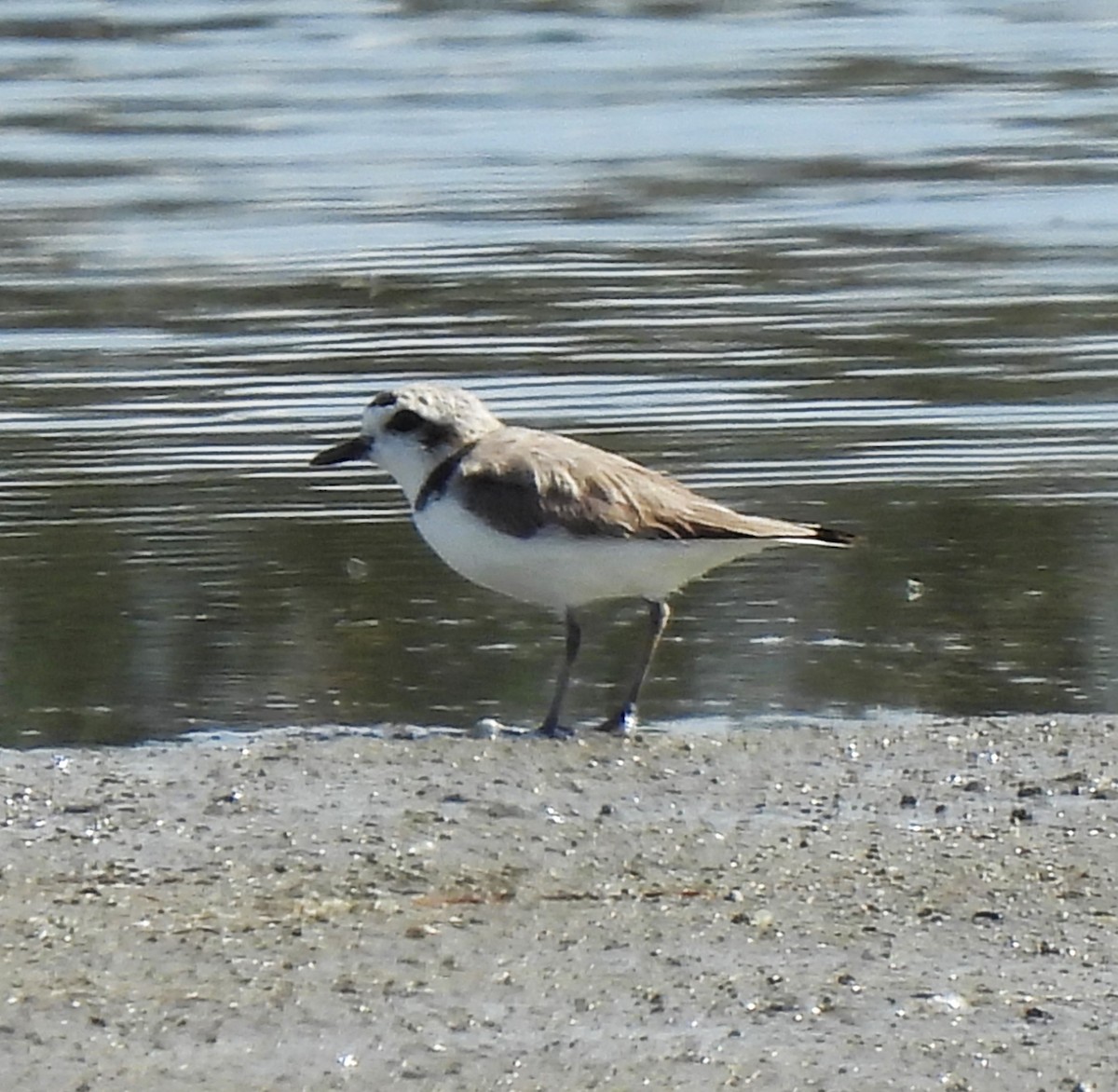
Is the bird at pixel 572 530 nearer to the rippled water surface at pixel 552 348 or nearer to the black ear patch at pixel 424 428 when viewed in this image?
the black ear patch at pixel 424 428

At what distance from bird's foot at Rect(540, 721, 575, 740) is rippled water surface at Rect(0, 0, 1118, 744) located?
0.35 metres

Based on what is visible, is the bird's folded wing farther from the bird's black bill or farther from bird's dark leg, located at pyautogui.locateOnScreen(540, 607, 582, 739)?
the bird's black bill

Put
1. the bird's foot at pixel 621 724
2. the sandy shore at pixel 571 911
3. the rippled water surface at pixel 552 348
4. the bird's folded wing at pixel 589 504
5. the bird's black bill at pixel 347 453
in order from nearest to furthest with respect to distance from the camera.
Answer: the sandy shore at pixel 571 911, the bird's folded wing at pixel 589 504, the bird's foot at pixel 621 724, the bird's black bill at pixel 347 453, the rippled water surface at pixel 552 348

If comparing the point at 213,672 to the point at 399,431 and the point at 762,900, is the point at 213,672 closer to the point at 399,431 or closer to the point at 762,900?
the point at 399,431

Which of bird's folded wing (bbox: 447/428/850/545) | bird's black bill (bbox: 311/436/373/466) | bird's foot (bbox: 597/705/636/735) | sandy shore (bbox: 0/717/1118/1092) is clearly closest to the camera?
sandy shore (bbox: 0/717/1118/1092)

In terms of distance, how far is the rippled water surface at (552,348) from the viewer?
7.93 metres

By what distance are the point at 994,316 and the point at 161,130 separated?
659 cm

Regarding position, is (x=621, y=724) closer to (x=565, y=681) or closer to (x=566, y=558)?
(x=565, y=681)

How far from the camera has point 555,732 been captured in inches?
277

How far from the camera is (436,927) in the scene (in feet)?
17.9

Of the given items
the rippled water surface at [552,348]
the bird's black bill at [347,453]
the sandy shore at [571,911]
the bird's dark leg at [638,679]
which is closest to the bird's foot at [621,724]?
the bird's dark leg at [638,679]

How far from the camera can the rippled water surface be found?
26.0ft

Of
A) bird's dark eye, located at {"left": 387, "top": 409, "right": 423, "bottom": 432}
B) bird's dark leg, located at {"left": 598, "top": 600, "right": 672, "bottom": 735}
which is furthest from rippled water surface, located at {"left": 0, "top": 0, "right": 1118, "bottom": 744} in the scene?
bird's dark eye, located at {"left": 387, "top": 409, "right": 423, "bottom": 432}

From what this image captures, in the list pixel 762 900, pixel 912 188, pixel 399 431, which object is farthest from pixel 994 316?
pixel 762 900
